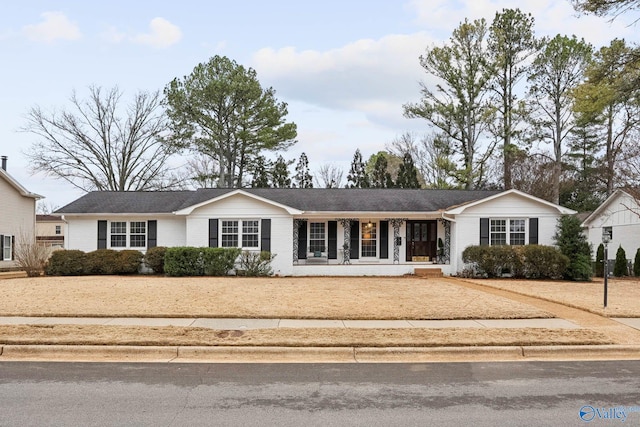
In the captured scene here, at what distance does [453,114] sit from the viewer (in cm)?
3469

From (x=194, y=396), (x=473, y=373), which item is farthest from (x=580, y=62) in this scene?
(x=194, y=396)

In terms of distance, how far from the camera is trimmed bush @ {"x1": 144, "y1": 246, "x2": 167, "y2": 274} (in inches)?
829

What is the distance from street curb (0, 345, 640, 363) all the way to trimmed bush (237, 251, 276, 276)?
1246cm

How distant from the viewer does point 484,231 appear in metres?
21.9

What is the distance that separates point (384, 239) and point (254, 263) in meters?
6.44

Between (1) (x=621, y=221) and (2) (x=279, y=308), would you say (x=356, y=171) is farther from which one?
(2) (x=279, y=308)

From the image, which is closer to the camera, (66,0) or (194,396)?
(194,396)

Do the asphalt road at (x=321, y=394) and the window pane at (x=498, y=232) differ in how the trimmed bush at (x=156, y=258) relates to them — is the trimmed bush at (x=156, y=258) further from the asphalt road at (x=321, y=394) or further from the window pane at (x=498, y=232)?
the window pane at (x=498, y=232)

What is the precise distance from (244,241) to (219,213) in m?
1.64

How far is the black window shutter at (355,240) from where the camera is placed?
2317 cm

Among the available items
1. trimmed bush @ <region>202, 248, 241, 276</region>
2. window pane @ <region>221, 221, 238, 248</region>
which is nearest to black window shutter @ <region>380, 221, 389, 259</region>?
window pane @ <region>221, 221, 238, 248</region>

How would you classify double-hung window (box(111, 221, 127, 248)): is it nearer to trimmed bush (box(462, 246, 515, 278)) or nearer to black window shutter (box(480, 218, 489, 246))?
trimmed bush (box(462, 246, 515, 278))

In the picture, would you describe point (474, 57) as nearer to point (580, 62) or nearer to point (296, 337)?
point (580, 62)

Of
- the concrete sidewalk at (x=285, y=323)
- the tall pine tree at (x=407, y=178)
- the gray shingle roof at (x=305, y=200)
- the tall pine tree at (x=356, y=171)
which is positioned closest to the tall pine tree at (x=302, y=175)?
the tall pine tree at (x=356, y=171)
